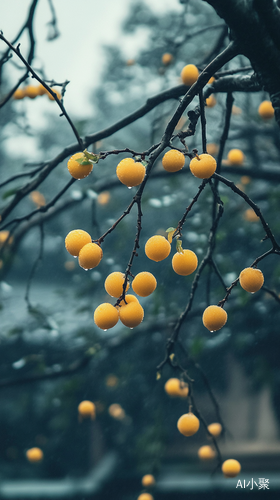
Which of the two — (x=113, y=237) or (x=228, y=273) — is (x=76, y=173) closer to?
(x=228, y=273)

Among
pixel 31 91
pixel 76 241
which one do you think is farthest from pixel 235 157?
pixel 76 241

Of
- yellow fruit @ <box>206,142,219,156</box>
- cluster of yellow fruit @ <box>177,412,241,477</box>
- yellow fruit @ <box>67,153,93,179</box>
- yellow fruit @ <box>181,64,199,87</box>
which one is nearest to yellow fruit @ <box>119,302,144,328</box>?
yellow fruit @ <box>67,153,93,179</box>

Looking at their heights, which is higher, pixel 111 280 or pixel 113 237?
pixel 113 237

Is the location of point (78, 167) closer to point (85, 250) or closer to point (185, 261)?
point (85, 250)

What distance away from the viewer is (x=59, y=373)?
166 cm

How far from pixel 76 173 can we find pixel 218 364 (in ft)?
9.80

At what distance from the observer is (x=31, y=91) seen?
Result: 121cm

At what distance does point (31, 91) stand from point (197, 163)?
2.97 feet

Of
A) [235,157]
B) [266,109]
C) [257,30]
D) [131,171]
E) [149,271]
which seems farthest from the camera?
[149,271]

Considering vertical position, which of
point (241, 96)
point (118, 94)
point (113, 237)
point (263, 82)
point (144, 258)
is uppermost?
point (118, 94)

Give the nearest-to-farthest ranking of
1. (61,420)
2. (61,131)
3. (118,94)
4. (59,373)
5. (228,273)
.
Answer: (59,373) → (228,273) → (61,420) → (118,94) → (61,131)

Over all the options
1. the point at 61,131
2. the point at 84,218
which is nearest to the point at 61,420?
the point at 84,218

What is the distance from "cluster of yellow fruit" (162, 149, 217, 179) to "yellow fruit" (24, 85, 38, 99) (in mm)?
857

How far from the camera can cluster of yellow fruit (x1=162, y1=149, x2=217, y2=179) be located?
0.55 m
